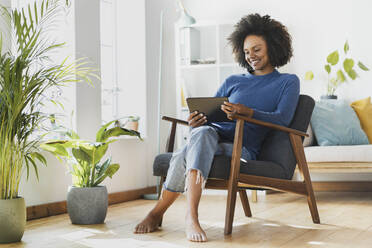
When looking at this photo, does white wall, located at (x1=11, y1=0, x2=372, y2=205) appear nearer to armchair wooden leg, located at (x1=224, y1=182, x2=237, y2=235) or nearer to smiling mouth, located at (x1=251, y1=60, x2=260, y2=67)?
smiling mouth, located at (x1=251, y1=60, x2=260, y2=67)

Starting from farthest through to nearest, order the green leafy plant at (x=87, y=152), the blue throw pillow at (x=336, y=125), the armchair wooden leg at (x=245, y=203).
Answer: the blue throw pillow at (x=336, y=125) < the armchair wooden leg at (x=245, y=203) < the green leafy plant at (x=87, y=152)

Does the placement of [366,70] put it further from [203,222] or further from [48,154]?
[48,154]

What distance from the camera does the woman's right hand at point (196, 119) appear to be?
9.14ft

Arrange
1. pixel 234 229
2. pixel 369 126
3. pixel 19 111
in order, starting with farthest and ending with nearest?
pixel 369 126
pixel 234 229
pixel 19 111

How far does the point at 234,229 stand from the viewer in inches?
111

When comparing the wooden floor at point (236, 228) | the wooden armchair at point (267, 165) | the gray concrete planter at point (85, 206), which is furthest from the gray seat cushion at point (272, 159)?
the gray concrete planter at point (85, 206)

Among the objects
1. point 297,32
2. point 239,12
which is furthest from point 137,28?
point 297,32

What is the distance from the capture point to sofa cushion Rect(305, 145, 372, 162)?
12.9 feet

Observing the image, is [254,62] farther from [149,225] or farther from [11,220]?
[11,220]

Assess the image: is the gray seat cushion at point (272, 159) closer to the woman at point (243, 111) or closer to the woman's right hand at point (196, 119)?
the woman at point (243, 111)

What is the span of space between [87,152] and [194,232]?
91cm

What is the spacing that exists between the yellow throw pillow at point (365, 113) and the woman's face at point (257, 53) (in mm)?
1703

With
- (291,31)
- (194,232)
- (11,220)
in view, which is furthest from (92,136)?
(291,31)

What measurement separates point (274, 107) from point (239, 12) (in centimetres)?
236
